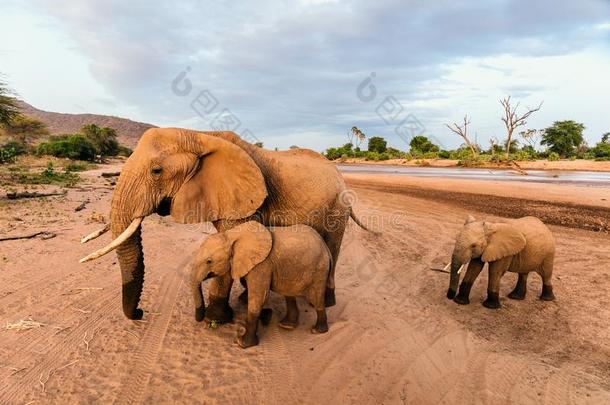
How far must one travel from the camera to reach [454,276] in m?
6.22

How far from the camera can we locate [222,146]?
4352 millimetres

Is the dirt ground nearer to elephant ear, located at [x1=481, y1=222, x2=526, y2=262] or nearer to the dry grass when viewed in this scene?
the dry grass

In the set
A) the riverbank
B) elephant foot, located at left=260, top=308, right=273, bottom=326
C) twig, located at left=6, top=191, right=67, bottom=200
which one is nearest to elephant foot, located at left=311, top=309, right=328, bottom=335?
elephant foot, located at left=260, top=308, right=273, bottom=326

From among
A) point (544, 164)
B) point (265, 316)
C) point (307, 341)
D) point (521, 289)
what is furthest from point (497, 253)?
point (544, 164)

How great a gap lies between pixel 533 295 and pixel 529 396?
3.38 meters

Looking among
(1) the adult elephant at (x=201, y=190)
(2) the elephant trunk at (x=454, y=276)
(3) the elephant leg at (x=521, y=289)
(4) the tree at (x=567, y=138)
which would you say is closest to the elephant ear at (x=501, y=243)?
(2) the elephant trunk at (x=454, y=276)

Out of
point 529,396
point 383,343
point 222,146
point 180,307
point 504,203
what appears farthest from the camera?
point 504,203

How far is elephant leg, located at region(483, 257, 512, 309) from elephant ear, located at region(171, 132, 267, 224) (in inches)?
159

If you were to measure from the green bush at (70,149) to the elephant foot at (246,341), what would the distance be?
3885 cm

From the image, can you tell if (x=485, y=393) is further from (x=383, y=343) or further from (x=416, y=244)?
(x=416, y=244)

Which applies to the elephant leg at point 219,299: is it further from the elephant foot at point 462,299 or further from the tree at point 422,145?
the tree at point 422,145

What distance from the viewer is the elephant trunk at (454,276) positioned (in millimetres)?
6051

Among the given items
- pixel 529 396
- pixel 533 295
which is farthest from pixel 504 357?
pixel 533 295

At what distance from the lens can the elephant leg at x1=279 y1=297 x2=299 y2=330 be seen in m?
4.84
